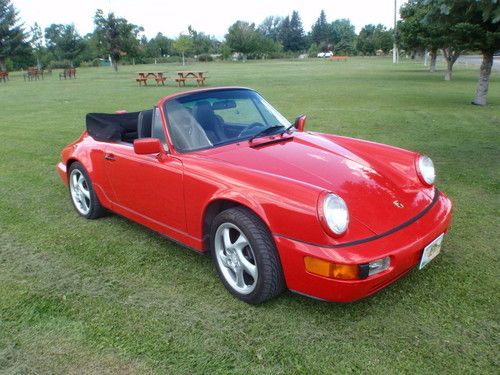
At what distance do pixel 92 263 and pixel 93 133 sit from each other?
1.46 metres

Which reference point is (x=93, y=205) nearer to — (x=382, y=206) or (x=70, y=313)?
(x=70, y=313)

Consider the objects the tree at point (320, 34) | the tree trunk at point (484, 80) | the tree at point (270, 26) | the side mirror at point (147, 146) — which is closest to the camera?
the side mirror at point (147, 146)

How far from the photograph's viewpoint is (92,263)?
12.1 feet

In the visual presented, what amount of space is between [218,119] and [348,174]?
4.10 feet

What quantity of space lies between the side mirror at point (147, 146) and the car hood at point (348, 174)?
1.46 feet

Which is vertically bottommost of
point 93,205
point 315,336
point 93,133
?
point 315,336

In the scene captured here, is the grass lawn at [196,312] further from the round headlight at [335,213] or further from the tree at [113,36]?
the tree at [113,36]

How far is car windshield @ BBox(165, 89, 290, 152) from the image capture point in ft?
11.7

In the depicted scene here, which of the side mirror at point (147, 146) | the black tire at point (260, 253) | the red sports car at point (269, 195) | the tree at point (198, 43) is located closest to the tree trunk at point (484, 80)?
the red sports car at point (269, 195)

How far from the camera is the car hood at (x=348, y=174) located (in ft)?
9.30

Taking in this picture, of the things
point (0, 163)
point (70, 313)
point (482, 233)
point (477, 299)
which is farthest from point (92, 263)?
point (0, 163)

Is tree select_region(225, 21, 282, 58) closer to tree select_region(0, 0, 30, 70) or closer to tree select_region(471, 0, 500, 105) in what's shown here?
tree select_region(0, 0, 30, 70)

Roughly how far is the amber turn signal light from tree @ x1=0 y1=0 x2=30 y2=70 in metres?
60.3

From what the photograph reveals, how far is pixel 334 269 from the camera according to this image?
2490mm
